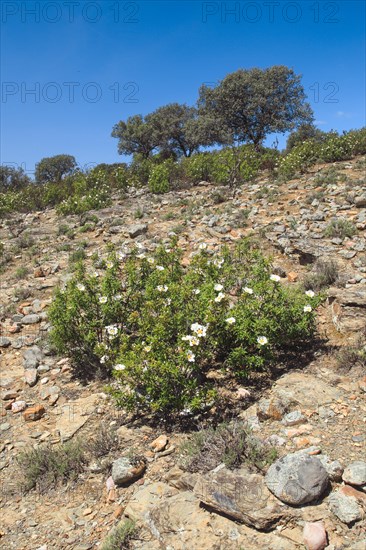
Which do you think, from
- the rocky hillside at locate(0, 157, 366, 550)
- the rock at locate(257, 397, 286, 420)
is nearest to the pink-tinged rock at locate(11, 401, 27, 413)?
the rocky hillside at locate(0, 157, 366, 550)

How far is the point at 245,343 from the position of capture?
4.64 metres

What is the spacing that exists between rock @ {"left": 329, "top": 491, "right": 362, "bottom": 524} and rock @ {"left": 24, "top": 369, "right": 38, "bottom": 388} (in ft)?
12.2

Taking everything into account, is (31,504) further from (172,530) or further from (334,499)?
(334,499)

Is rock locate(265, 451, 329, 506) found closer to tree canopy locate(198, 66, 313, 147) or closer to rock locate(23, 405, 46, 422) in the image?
rock locate(23, 405, 46, 422)

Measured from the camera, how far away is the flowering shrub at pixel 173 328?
408 centimetres

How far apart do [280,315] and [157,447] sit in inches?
74.5

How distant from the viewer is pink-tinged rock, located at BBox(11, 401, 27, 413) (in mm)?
4816

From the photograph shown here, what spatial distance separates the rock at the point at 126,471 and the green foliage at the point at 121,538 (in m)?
0.50

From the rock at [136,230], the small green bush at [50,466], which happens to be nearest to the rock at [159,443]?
the small green bush at [50,466]

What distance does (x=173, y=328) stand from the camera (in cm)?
438

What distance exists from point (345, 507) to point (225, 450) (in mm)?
970

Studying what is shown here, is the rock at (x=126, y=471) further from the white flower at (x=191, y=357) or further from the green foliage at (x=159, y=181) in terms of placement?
the green foliage at (x=159, y=181)

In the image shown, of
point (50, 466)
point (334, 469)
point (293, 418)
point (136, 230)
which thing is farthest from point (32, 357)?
point (136, 230)

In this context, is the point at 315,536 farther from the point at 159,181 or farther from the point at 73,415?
the point at 159,181
